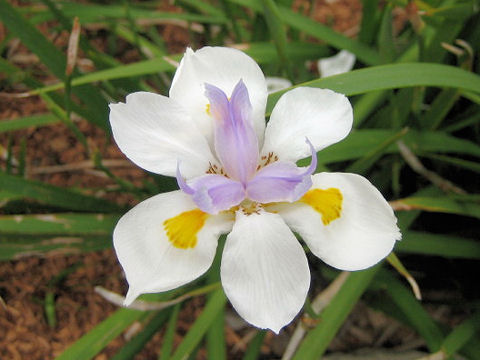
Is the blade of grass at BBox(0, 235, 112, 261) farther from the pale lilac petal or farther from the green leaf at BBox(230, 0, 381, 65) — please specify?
the green leaf at BBox(230, 0, 381, 65)

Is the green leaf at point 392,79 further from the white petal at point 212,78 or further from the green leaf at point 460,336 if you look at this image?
the green leaf at point 460,336

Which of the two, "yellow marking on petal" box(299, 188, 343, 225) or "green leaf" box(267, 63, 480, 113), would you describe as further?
"green leaf" box(267, 63, 480, 113)

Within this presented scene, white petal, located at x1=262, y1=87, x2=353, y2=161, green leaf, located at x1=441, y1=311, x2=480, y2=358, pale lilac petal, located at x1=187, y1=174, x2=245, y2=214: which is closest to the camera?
pale lilac petal, located at x1=187, y1=174, x2=245, y2=214

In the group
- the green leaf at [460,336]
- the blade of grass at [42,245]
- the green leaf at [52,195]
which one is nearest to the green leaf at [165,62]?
the green leaf at [52,195]

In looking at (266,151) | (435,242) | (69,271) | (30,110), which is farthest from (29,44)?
(435,242)

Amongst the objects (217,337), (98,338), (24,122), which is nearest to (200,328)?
(217,337)

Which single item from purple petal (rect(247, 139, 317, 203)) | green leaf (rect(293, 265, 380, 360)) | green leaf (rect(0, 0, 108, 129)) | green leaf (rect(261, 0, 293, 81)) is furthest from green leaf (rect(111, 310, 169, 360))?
green leaf (rect(261, 0, 293, 81))

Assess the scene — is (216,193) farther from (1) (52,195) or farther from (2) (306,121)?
(1) (52,195)
